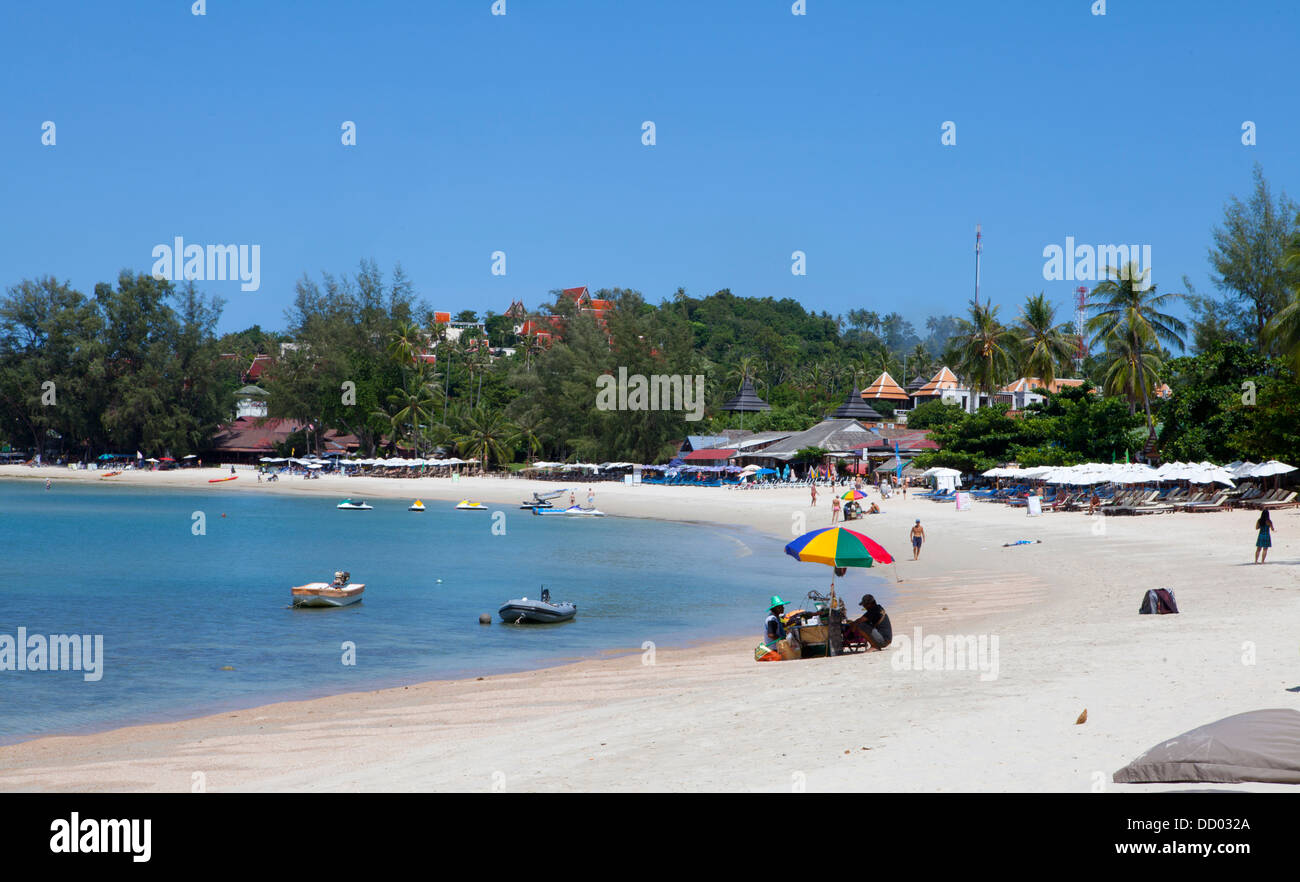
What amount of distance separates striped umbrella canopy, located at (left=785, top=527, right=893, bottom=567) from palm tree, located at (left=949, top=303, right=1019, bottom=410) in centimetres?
4530

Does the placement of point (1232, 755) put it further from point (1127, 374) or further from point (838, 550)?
point (1127, 374)

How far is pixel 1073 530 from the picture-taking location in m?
32.3

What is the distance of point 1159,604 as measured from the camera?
15625 millimetres

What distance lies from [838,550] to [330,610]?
1348 cm

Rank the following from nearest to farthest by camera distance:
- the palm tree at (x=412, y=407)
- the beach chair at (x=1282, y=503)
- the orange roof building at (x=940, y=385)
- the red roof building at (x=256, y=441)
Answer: the beach chair at (x=1282, y=503) < the palm tree at (x=412, y=407) < the red roof building at (x=256, y=441) < the orange roof building at (x=940, y=385)

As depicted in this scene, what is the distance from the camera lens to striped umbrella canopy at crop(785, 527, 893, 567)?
46.0 ft

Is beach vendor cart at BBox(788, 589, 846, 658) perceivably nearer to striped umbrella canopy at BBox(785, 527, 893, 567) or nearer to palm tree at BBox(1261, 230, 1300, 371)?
striped umbrella canopy at BBox(785, 527, 893, 567)

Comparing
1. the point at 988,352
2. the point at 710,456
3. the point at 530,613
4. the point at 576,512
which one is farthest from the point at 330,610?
the point at 710,456

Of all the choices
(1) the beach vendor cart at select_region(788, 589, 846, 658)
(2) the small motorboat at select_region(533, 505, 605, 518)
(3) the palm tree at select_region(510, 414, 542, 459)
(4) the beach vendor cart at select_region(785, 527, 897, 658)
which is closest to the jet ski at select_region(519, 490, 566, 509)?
(2) the small motorboat at select_region(533, 505, 605, 518)

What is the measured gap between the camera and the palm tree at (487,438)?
79.8m

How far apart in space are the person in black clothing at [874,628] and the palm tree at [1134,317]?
35550 millimetres

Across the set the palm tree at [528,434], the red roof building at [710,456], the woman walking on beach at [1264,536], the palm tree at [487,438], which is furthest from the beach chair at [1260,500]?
the palm tree at [487,438]

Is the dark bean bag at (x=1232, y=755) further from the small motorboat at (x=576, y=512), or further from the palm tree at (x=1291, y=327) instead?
the small motorboat at (x=576, y=512)
